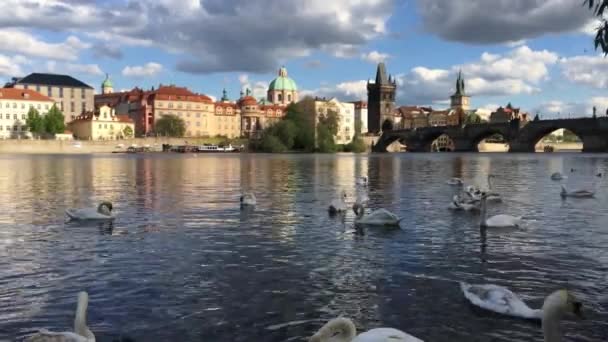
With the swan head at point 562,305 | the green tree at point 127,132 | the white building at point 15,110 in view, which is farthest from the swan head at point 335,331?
the green tree at point 127,132

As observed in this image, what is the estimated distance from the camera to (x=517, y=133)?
4658 inches

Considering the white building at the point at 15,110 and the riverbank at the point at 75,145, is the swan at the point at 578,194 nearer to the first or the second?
the riverbank at the point at 75,145

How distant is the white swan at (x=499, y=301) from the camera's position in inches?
293

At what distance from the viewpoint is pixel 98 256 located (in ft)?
36.7

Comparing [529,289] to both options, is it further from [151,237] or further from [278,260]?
[151,237]

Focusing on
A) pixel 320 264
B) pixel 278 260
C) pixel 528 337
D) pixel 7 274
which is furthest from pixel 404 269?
pixel 7 274

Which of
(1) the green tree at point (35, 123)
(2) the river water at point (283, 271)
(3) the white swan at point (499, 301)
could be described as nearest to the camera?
(2) the river water at point (283, 271)

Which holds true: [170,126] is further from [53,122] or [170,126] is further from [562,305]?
[562,305]

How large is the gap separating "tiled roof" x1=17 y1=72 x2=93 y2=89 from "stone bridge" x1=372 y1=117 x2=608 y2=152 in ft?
308

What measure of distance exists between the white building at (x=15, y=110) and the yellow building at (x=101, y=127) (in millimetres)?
9556

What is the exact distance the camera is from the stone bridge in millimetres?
106500

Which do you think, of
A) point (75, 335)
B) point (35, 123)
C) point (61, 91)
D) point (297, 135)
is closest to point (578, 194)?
point (75, 335)

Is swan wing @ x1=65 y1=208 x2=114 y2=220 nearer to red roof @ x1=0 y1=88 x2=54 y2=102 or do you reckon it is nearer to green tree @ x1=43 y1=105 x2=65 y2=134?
green tree @ x1=43 y1=105 x2=65 y2=134

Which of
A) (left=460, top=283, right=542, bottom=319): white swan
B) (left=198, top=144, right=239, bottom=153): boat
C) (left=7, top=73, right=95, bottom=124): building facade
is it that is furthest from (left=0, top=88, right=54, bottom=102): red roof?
(left=460, top=283, right=542, bottom=319): white swan
